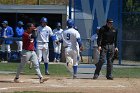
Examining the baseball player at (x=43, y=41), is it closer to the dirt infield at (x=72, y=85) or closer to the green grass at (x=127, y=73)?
the dirt infield at (x=72, y=85)

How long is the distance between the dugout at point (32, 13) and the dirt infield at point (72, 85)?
11.6m

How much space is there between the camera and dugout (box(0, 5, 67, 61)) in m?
28.6

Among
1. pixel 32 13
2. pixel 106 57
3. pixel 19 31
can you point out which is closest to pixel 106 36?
pixel 106 57

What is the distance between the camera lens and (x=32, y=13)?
29266mm

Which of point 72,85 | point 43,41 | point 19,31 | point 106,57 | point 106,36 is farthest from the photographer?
point 19,31

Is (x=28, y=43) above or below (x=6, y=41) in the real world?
above

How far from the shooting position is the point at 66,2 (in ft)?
103

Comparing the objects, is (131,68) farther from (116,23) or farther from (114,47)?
(114,47)

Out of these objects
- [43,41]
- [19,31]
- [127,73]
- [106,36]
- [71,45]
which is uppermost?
[19,31]

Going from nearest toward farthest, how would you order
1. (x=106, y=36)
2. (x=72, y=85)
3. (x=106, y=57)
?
1. (x=72, y=85)
2. (x=106, y=36)
3. (x=106, y=57)

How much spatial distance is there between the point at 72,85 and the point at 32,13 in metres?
14.7

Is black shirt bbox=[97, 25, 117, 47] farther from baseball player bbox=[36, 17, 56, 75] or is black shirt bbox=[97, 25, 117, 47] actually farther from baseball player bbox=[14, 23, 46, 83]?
baseball player bbox=[14, 23, 46, 83]

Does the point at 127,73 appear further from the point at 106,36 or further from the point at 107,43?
the point at 106,36

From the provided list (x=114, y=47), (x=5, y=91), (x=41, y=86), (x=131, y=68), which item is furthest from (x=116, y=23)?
(x=5, y=91)
